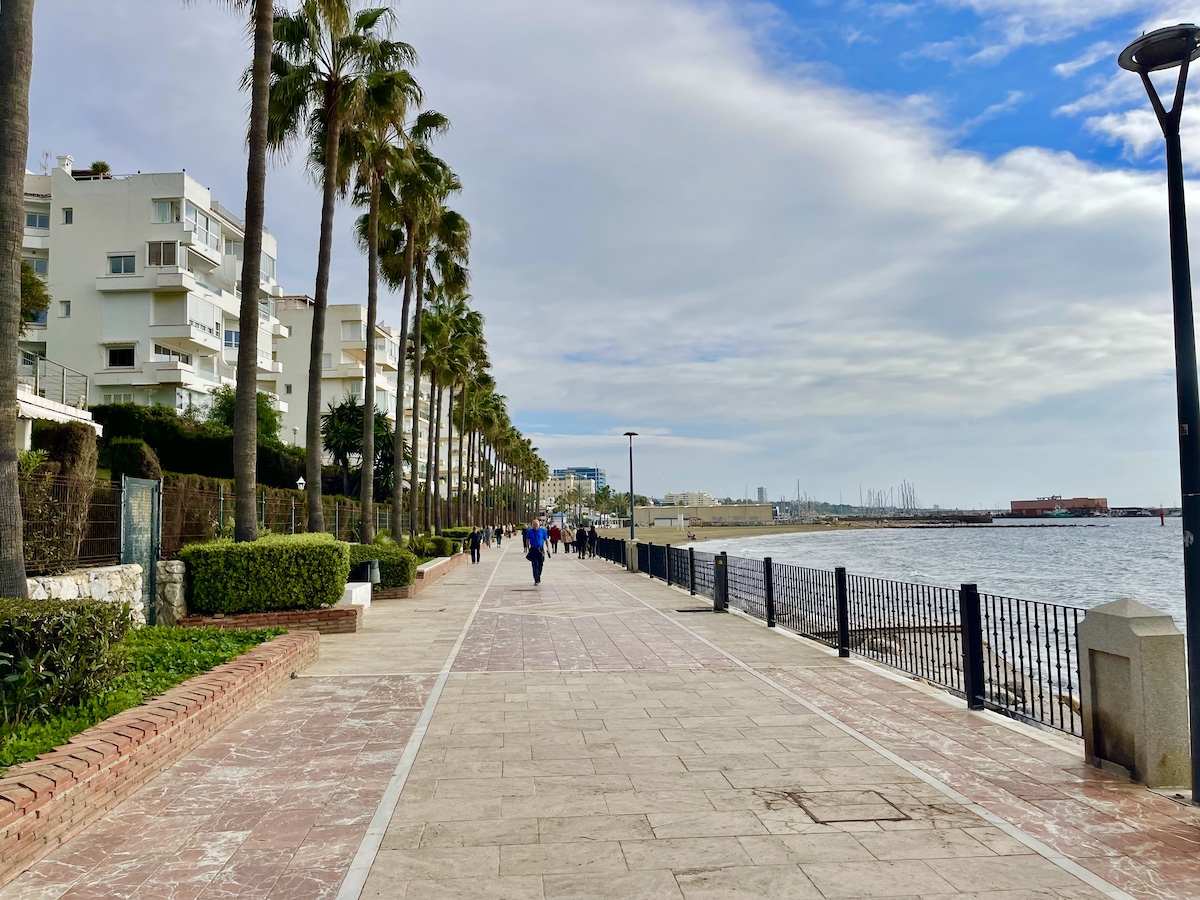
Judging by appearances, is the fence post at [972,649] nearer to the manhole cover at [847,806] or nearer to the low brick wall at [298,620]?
the manhole cover at [847,806]

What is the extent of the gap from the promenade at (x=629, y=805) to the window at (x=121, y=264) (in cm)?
4296

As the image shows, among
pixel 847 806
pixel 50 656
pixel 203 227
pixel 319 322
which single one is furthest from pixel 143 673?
pixel 203 227

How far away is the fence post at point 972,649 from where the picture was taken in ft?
27.2

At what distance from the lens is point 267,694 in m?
9.12

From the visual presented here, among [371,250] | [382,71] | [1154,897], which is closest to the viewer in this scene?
[1154,897]

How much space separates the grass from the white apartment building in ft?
125

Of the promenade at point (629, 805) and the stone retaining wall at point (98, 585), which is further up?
the stone retaining wall at point (98, 585)

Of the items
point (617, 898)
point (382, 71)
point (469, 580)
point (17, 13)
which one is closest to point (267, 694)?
point (617, 898)

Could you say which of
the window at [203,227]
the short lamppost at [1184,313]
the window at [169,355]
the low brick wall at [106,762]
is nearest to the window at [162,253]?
the window at [203,227]

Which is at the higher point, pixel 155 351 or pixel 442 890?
pixel 155 351

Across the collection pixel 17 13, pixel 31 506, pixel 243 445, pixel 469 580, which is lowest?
pixel 469 580

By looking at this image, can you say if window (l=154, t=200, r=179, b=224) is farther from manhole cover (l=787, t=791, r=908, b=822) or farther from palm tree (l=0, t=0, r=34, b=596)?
manhole cover (l=787, t=791, r=908, b=822)

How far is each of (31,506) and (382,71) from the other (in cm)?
1416

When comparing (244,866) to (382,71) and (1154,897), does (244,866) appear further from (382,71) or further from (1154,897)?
(382,71)
